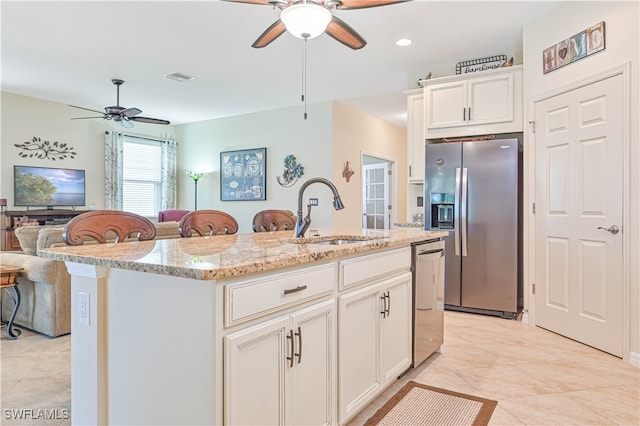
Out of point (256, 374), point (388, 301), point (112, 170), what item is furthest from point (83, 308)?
point (112, 170)

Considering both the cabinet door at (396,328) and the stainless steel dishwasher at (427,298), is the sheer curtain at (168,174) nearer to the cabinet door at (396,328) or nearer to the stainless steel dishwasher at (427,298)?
the stainless steel dishwasher at (427,298)

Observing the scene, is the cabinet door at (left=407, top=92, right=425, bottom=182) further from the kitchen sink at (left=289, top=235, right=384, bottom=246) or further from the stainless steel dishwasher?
the kitchen sink at (left=289, top=235, right=384, bottom=246)

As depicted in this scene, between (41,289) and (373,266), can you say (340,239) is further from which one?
(41,289)

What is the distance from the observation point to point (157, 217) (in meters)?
7.75

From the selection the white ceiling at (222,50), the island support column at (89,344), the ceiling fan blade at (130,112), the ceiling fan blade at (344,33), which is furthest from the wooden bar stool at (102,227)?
the ceiling fan blade at (130,112)

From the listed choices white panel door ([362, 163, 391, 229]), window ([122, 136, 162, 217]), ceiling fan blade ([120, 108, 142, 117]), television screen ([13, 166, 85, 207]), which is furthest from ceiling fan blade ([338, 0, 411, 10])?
window ([122, 136, 162, 217])

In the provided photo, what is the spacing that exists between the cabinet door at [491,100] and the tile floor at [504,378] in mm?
2019

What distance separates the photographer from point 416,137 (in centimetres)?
461

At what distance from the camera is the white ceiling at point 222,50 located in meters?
3.41

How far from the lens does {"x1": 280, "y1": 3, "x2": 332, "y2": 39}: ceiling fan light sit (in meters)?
2.28

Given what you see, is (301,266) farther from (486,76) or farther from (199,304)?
(486,76)

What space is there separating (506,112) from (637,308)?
201 cm

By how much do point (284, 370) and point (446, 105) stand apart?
139 inches

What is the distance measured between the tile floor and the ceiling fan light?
2.13m
